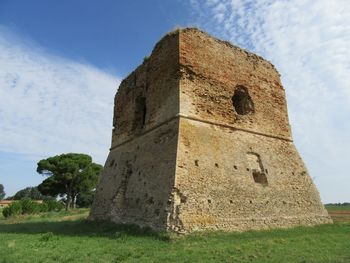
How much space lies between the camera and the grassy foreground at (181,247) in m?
6.56

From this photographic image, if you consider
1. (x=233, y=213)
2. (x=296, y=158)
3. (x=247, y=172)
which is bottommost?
(x=233, y=213)

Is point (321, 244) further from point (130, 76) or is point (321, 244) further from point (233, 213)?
point (130, 76)

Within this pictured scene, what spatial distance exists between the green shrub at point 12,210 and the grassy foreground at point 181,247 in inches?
611

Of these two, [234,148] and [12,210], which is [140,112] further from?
[12,210]

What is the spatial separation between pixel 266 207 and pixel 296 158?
3.33 meters

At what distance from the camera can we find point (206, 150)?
10047 millimetres

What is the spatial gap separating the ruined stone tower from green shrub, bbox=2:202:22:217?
12.6m

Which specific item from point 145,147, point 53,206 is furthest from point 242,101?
point 53,206

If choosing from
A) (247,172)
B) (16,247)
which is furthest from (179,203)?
(16,247)

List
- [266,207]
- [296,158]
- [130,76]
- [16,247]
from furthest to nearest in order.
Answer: [130,76], [296,158], [266,207], [16,247]

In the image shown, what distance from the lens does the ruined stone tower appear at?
30.3ft

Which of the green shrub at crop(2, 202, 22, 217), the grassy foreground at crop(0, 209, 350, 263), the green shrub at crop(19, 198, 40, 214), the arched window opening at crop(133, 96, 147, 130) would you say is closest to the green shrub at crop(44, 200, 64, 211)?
the green shrub at crop(19, 198, 40, 214)

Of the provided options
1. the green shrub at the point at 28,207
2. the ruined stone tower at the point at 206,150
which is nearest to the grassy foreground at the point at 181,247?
the ruined stone tower at the point at 206,150

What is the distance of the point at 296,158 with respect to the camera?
42.2ft
